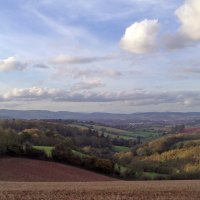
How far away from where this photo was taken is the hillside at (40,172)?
57.2m

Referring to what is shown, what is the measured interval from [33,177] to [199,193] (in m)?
27.8

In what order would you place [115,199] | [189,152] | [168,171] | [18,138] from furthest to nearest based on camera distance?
[189,152], [168,171], [18,138], [115,199]

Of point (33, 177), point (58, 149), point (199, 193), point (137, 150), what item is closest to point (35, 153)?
point (58, 149)

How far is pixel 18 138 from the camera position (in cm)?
8394

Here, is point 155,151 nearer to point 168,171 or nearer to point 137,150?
point 137,150

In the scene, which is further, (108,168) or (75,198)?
(108,168)

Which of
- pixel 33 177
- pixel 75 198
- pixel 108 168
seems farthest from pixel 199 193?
pixel 108 168

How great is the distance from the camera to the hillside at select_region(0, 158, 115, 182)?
188 feet

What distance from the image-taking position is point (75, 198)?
30.1 meters

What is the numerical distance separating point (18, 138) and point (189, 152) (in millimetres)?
63101

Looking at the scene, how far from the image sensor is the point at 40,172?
2452 inches

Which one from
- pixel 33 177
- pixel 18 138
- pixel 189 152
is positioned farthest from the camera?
pixel 189 152

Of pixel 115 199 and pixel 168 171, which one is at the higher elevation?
pixel 115 199

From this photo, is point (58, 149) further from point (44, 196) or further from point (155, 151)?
point (155, 151)
